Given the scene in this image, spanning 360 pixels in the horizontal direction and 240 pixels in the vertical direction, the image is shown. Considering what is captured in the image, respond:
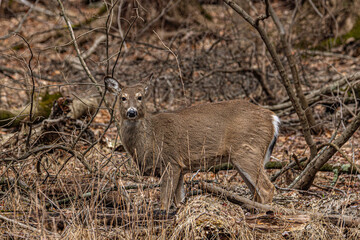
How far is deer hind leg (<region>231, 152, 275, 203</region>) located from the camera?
5254 mm

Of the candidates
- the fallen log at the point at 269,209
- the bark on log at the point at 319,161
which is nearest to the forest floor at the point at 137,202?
the fallen log at the point at 269,209

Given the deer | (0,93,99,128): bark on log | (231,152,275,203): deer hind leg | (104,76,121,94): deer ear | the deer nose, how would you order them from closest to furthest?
(231,152,275,203): deer hind leg → the deer → the deer nose → (104,76,121,94): deer ear → (0,93,99,128): bark on log

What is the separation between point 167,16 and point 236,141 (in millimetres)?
9897

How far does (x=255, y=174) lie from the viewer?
17.6ft

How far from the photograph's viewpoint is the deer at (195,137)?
5430 mm

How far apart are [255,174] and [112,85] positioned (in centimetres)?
199

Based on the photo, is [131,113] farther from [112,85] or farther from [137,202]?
[137,202]

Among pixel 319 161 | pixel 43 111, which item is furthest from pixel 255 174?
pixel 43 111

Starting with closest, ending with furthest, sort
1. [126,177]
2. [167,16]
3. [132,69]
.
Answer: [126,177], [132,69], [167,16]

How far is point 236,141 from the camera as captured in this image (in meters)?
5.50

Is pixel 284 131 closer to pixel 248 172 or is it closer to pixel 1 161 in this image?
pixel 248 172

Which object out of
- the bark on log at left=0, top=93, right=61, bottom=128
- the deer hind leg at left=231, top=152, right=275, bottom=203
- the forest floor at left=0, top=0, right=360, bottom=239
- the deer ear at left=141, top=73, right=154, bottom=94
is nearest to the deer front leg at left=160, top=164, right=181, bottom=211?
the forest floor at left=0, top=0, right=360, bottom=239

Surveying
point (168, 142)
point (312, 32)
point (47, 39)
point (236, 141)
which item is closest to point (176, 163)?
point (168, 142)

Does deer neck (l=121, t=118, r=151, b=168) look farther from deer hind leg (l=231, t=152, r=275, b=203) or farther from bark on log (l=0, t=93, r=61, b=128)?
bark on log (l=0, t=93, r=61, b=128)
